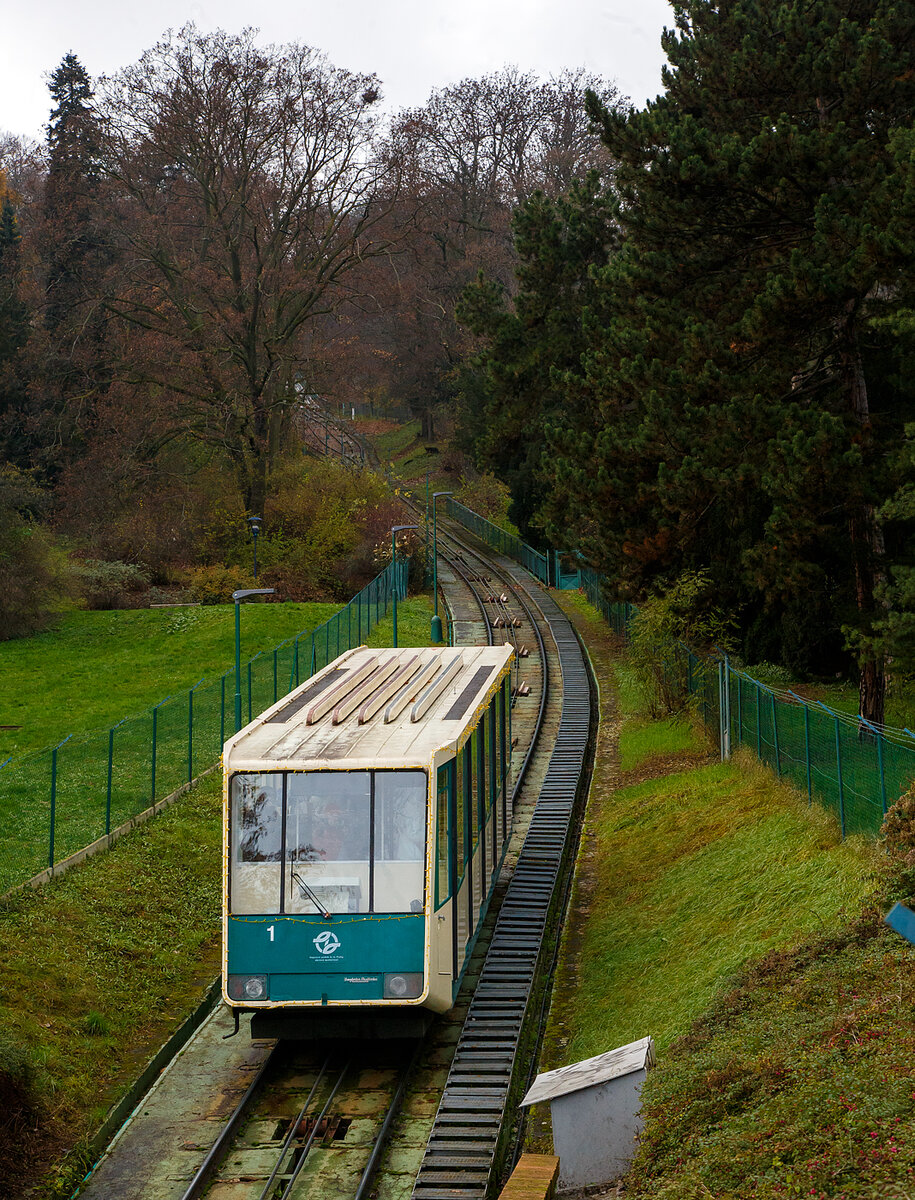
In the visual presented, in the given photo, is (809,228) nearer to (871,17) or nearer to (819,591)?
(871,17)

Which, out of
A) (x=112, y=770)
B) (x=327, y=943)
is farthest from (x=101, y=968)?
(x=112, y=770)

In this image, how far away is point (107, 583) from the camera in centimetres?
4984

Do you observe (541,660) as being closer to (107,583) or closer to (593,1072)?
(107,583)

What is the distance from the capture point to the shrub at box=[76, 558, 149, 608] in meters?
49.8

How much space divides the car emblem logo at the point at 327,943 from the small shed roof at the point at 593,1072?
266cm

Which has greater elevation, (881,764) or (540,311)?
(540,311)

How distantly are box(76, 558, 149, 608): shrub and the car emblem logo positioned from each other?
38.1 meters

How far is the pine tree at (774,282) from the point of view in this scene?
23828mm

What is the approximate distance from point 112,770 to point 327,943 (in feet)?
41.7

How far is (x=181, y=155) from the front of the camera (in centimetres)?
5041

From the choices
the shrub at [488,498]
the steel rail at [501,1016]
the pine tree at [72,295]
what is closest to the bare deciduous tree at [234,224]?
the pine tree at [72,295]

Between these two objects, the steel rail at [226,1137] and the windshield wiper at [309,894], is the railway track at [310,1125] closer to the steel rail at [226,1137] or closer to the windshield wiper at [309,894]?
the steel rail at [226,1137]

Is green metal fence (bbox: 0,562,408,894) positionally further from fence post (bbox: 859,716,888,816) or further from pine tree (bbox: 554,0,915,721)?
fence post (bbox: 859,716,888,816)

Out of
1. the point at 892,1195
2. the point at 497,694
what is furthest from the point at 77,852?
the point at 892,1195
